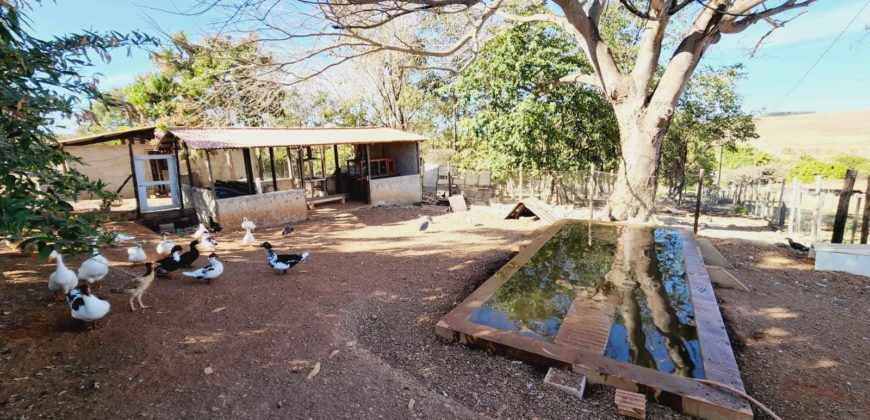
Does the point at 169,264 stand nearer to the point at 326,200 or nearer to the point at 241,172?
the point at 326,200

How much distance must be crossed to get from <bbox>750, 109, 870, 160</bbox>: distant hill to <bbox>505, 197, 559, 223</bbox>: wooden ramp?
25831 mm

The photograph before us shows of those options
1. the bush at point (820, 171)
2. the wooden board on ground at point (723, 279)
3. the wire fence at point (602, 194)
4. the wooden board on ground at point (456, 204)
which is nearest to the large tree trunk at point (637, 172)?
the wire fence at point (602, 194)

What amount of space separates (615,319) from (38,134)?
576 centimetres

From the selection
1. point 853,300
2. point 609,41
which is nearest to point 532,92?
point 609,41

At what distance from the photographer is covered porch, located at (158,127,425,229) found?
10.5 metres

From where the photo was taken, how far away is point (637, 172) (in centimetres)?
922

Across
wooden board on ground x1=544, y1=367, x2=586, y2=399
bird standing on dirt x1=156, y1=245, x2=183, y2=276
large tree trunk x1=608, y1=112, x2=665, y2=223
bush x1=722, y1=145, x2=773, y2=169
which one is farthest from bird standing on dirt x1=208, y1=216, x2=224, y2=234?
bush x1=722, y1=145, x2=773, y2=169

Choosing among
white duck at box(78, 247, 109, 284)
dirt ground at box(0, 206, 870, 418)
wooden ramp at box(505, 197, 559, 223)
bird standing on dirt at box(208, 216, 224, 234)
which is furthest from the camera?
wooden ramp at box(505, 197, 559, 223)

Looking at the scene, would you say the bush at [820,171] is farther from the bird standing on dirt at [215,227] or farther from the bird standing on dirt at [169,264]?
the bird standing on dirt at [169,264]

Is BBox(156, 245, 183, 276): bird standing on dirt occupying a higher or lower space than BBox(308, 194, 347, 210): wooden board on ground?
lower

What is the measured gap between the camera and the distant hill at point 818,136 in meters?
30.5

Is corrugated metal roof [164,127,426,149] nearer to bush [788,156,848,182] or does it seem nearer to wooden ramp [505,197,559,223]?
wooden ramp [505,197,559,223]

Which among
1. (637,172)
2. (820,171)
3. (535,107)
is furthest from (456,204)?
(820,171)

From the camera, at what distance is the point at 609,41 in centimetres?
1387
